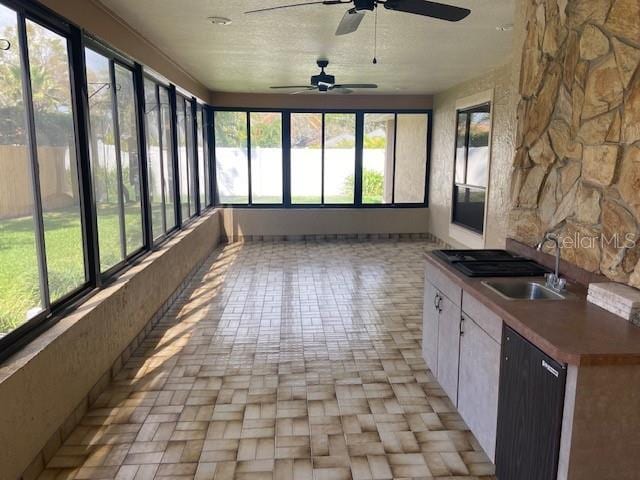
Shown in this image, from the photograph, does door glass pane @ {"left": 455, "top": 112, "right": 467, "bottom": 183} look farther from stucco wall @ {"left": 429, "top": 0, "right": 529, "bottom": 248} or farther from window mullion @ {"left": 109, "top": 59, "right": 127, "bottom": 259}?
window mullion @ {"left": 109, "top": 59, "right": 127, "bottom": 259}

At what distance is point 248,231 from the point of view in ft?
28.7

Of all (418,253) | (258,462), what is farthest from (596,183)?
(418,253)

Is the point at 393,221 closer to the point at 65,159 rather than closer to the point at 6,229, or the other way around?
the point at 65,159

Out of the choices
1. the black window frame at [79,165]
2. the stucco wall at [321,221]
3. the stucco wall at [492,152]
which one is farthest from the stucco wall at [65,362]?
the stucco wall at [321,221]

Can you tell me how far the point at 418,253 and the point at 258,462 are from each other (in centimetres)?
568

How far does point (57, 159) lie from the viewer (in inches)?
113

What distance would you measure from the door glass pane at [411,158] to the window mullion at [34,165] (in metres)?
7.12

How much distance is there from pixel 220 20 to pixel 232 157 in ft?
16.5

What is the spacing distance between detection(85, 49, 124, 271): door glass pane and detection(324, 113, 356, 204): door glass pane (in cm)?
537

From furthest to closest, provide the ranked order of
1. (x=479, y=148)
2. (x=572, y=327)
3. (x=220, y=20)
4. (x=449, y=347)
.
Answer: (x=479, y=148), (x=220, y=20), (x=449, y=347), (x=572, y=327)

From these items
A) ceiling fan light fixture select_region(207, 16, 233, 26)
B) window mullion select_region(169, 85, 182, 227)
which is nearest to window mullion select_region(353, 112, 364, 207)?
window mullion select_region(169, 85, 182, 227)

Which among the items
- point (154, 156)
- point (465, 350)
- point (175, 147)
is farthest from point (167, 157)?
point (465, 350)

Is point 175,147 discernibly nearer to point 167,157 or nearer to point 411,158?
point 167,157

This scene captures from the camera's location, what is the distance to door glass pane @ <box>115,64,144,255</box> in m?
4.03
